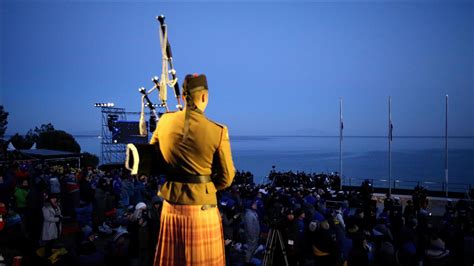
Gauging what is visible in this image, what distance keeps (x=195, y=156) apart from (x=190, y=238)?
531mm

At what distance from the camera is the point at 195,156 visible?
2469mm

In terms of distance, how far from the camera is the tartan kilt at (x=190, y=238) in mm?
2465

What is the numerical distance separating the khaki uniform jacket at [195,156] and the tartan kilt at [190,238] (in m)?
0.08

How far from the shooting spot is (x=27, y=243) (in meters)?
6.48

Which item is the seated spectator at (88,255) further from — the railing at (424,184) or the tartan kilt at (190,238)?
the railing at (424,184)

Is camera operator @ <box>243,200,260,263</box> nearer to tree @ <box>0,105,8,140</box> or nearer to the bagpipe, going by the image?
the bagpipe

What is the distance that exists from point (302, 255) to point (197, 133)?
5824mm

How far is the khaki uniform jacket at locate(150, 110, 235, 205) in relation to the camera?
2.46m

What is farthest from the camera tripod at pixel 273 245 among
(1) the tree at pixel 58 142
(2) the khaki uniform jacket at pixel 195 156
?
(1) the tree at pixel 58 142

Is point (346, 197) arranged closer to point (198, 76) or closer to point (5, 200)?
point (5, 200)

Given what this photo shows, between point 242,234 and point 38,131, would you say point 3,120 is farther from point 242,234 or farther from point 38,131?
point 242,234

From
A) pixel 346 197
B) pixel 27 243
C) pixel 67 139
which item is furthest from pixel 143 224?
pixel 67 139

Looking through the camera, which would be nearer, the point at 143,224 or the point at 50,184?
the point at 143,224

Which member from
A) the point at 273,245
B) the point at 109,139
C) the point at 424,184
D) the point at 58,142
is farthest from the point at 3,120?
the point at 273,245
